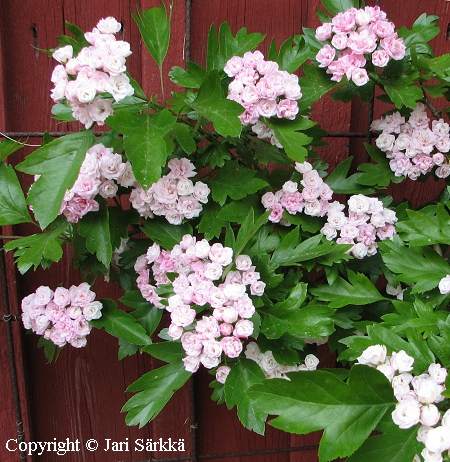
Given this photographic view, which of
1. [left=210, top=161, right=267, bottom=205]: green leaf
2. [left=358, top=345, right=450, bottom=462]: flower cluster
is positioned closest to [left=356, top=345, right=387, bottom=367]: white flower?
[left=358, top=345, right=450, bottom=462]: flower cluster

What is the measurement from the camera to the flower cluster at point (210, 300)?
917 millimetres

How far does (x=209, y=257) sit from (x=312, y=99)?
0.46 m

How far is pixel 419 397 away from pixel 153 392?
543mm

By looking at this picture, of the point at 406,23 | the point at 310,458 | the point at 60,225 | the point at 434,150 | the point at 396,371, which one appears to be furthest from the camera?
the point at 310,458

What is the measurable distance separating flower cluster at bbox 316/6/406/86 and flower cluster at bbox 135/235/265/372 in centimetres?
50

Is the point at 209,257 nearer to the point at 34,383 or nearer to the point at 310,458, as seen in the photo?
the point at 34,383

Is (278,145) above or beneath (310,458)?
above

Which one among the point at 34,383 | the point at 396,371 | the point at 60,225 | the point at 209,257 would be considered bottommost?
the point at 34,383

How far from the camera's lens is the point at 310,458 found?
169 cm

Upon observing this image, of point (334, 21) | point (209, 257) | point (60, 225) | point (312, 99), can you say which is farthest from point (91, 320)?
point (334, 21)

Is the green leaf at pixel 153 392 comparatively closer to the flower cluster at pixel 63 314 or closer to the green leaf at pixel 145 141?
the flower cluster at pixel 63 314

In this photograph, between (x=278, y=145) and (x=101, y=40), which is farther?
(x=278, y=145)

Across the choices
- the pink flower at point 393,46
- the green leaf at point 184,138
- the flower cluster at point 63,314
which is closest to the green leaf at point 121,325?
the flower cluster at point 63,314

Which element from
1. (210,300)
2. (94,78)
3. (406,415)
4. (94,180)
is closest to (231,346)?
(210,300)
